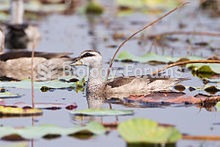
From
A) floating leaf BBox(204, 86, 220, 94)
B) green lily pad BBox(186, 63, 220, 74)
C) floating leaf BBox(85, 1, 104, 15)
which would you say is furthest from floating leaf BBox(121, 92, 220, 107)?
floating leaf BBox(85, 1, 104, 15)

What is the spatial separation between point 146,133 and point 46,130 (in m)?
1.09

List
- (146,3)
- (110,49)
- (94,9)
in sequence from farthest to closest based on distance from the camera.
Answer: 1. (146,3)
2. (94,9)
3. (110,49)

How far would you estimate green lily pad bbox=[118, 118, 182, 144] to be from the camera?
274 inches

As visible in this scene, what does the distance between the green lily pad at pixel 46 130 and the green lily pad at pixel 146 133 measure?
0.55 meters

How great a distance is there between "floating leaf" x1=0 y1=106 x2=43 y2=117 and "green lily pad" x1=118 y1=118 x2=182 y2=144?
176cm

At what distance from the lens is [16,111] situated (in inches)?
337

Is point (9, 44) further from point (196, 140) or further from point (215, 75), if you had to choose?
point (196, 140)

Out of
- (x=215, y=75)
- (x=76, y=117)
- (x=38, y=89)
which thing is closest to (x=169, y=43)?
(x=215, y=75)

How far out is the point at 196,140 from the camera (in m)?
7.57

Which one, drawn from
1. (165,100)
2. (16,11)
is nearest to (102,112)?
(165,100)

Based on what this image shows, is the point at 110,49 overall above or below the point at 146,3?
below

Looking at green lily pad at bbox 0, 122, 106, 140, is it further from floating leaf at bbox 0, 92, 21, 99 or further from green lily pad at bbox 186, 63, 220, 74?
green lily pad at bbox 186, 63, 220, 74

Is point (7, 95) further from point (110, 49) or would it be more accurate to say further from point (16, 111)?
point (110, 49)

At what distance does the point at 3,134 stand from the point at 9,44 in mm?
10954
